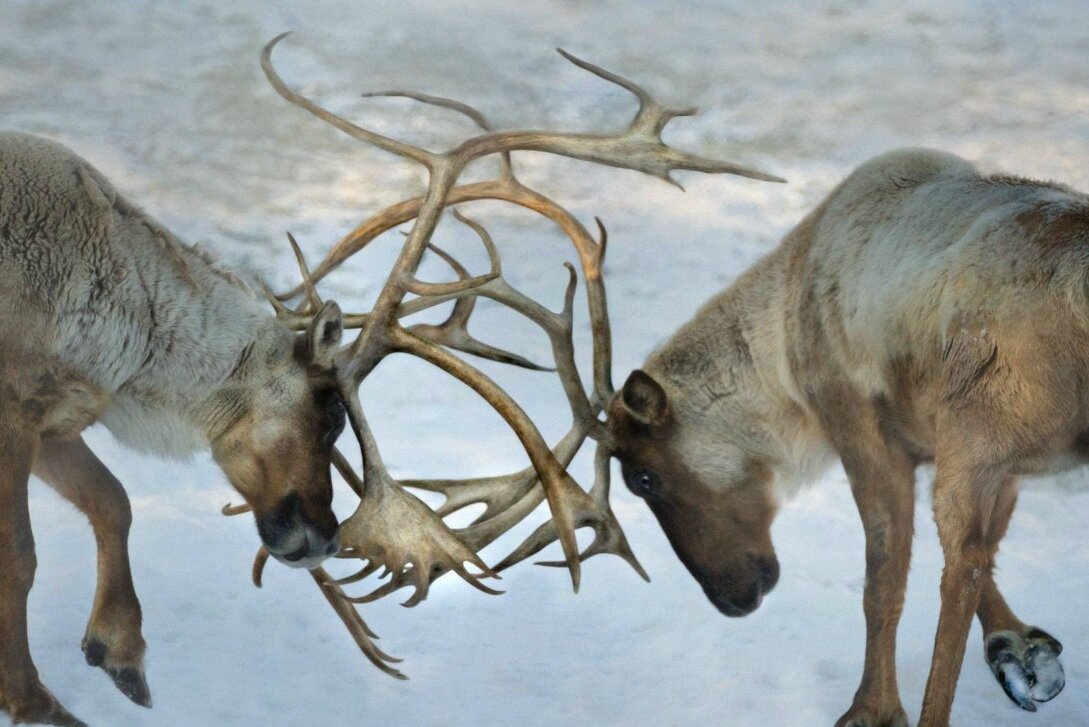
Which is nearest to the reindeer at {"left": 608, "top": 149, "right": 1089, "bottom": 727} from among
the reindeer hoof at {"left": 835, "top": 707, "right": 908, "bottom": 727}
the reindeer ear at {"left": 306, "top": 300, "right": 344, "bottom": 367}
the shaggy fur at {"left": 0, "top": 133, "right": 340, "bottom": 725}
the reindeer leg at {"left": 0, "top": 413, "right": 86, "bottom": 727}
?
the reindeer hoof at {"left": 835, "top": 707, "right": 908, "bottom": 727}

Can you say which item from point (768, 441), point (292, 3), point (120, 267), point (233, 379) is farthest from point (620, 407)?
point (292, 3)

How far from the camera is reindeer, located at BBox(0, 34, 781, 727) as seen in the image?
322 centimetres

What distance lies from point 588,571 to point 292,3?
171cm

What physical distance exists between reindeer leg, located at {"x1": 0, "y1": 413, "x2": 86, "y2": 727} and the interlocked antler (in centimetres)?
65

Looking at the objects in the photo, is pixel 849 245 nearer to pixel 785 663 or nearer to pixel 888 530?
pixel 888 530

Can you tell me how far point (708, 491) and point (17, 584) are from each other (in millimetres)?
1551

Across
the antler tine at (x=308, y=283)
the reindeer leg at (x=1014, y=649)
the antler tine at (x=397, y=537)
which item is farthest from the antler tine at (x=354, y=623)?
the reindeer leg at (x=1014, y=649)

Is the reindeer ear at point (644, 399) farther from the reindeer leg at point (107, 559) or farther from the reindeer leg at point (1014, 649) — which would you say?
the reindeer leg at point (107, 559)

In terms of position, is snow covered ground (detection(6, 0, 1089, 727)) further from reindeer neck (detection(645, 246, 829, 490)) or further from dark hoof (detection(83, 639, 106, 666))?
reindeer neck (detection(645, 246, 829, 490))

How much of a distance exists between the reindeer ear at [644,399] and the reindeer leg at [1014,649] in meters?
0.79

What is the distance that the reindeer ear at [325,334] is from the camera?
10.9ft

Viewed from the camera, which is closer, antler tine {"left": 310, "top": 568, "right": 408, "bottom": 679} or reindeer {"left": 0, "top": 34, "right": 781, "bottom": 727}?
reindeer {"left": 0, "top": 34, "right": 781, "bottom": 727}

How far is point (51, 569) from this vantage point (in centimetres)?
362

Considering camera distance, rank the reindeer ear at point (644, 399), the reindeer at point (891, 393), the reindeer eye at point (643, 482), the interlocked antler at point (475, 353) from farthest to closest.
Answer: the reindeer eye at point (643, 482), the reindeer ear at point (644, 399), the interlocked antler at point (475, 353), the reindeer at point (891, 393)
